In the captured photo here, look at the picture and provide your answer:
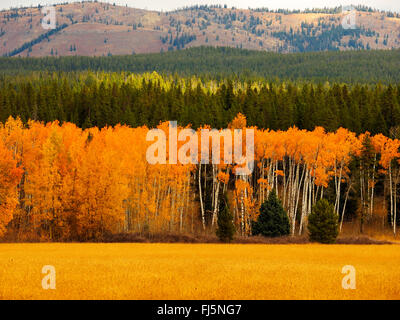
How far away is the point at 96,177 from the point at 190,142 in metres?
15.7

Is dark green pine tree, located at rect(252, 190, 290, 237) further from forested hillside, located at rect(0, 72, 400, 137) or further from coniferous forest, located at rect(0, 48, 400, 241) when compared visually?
forested hillside, located at rect(0, 72, 400, 137)

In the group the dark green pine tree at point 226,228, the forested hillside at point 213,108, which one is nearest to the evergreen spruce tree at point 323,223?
the dark green pine tree at point 226,228

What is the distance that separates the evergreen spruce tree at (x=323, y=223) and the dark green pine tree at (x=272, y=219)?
4.81 meters

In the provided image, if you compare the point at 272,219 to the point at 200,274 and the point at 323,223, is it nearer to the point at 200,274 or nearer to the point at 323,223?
the point at 323,223

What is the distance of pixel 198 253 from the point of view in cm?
5216

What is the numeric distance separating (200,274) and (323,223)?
31792 mm

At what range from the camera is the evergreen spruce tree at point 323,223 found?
62281 mm

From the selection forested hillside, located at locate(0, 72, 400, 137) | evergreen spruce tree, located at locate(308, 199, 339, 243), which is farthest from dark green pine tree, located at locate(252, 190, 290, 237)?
forested hillside, located at locate(0, 72, 400, 137)

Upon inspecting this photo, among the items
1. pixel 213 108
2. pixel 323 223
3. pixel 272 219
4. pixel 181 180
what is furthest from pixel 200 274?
pixel 213 108

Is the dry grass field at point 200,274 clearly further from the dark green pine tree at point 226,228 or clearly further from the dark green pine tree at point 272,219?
the dark green pine tree at point 272,219

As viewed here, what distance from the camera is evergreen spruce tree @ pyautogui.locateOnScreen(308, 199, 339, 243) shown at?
6228cm

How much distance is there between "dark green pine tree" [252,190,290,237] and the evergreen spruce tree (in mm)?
4806

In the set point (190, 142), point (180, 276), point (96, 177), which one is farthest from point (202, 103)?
point (180, 276)

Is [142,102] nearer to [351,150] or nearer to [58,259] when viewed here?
[351,150]
